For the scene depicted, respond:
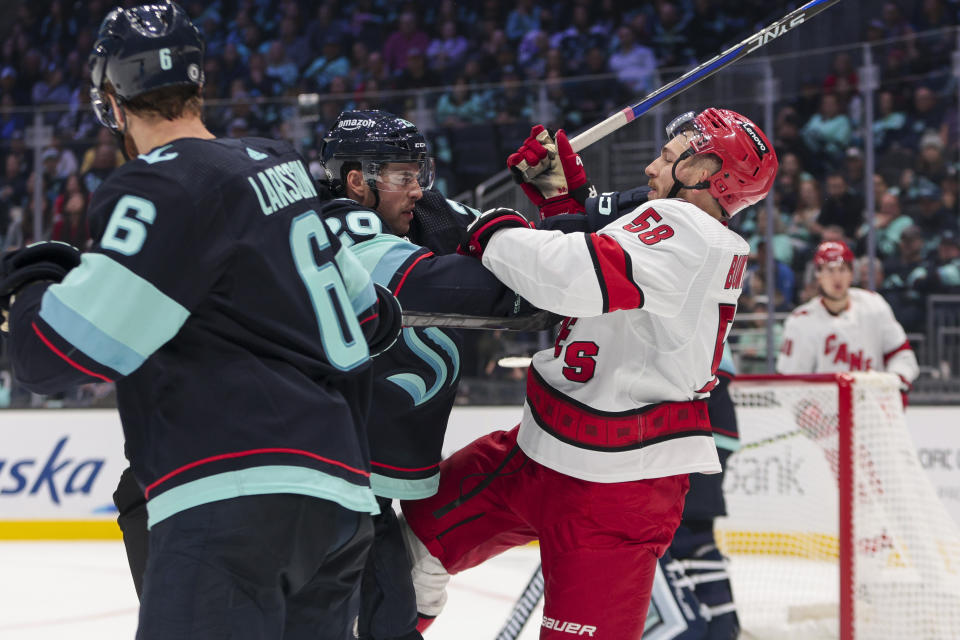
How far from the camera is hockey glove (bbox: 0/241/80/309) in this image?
1.29 m

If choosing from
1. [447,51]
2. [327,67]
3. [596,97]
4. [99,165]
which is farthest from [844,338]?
[327,67]

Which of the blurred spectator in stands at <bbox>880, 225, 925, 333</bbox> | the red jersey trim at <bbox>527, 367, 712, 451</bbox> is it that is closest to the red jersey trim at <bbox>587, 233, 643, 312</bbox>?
the red jersey trim at <bbox>527, 367, 712, 451</bbox>

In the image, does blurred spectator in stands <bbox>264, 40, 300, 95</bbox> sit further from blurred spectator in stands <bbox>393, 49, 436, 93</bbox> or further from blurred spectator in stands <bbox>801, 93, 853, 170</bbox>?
blurred spectator in stands <bbox>801, 93, 853, 170</bbox>

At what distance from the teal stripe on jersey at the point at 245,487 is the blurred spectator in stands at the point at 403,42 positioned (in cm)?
741

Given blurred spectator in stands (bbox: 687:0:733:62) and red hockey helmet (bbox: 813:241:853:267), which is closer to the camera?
red hockey helmet (bbox: 813:241:853:267)

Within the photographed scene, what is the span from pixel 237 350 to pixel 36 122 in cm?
532

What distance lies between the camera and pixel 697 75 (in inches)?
91.6

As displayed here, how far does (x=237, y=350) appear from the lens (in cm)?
129

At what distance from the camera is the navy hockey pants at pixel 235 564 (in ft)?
4.07

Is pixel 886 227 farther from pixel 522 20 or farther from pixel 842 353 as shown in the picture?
pixel 522 20

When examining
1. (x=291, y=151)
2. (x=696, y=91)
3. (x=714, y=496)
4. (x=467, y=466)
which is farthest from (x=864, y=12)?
(x=291, y=151)

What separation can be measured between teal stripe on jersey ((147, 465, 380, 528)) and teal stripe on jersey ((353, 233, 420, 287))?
58 cm

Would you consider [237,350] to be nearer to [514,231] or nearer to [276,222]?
[276,222]

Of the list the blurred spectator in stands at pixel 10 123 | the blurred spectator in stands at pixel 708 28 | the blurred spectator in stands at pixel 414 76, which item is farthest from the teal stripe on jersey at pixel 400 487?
the blurred spectator in stands at pixel 708 28
